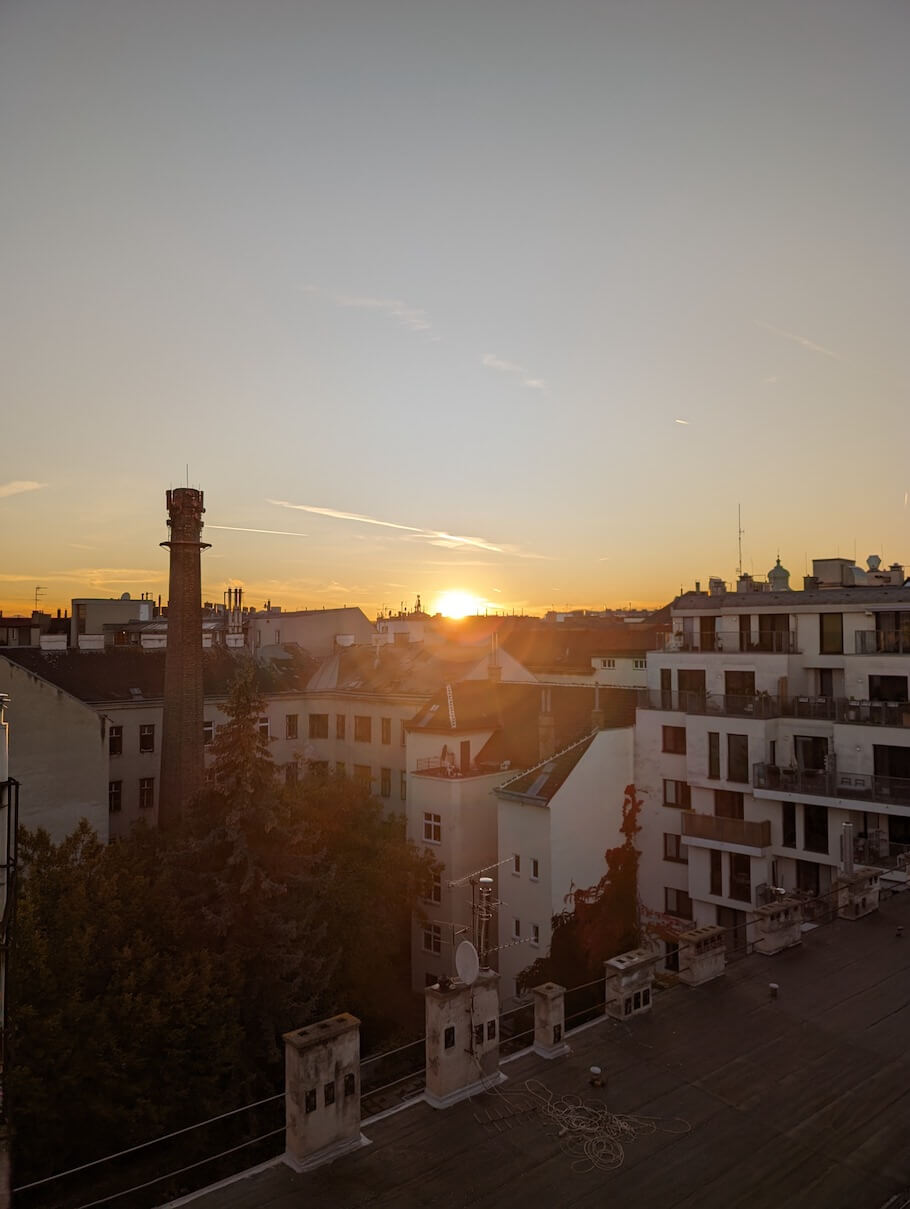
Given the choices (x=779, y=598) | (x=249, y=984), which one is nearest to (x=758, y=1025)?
(x=249, y=984)

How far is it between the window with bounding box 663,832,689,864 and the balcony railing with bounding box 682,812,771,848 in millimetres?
1612

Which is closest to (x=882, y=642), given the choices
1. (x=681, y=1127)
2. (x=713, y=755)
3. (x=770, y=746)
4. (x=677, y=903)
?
(x=770, y=746)

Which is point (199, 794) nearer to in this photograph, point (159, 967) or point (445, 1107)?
point (159, 967)

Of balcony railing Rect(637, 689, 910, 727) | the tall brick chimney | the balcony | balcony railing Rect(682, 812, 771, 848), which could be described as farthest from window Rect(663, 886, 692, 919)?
the tall brick chimney

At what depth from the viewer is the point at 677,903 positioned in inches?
1393

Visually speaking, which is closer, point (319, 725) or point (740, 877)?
point (740, 877)

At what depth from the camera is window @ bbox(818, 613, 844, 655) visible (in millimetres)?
33031

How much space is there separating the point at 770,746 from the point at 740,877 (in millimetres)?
5403

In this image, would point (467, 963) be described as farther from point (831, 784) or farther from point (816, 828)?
point (816, 828)

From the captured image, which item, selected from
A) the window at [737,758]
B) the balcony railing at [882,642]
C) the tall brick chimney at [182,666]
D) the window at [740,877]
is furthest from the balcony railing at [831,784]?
the tall brick chimney at [182,666]

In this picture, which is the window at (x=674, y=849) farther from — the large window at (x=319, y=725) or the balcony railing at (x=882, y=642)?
the large window at (x=319, y=725)

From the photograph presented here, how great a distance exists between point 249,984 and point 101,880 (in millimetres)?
5671

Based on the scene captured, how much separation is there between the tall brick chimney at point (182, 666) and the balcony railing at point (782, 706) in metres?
22.5

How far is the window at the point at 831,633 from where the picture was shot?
108 feet
